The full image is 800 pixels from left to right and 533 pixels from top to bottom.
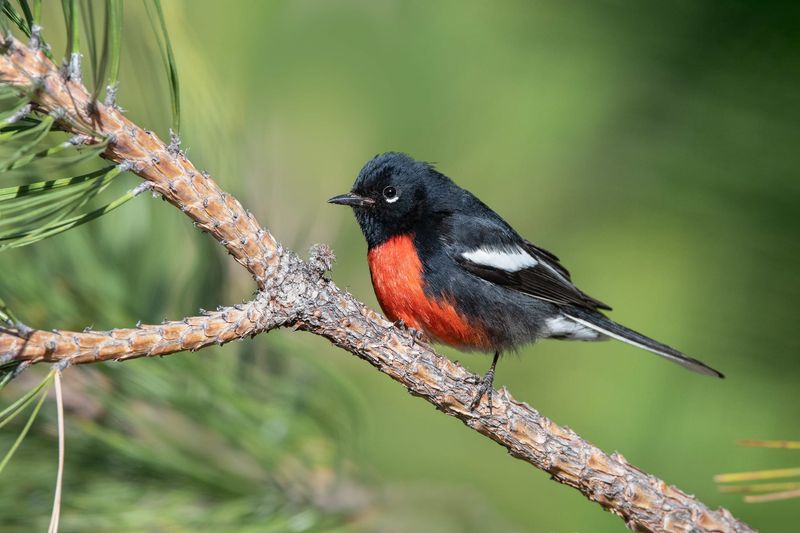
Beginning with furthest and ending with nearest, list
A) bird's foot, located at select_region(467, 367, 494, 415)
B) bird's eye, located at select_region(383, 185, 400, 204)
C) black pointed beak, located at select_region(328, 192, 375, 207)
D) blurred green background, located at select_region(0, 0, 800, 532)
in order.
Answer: bird's eye, located at select_region(383, 185, 400, 204) → black pointed beak, located at select_region(328, 192, 375, 207) → bird's foot, located at select_region(467, 367, 494, 415) → blurred green background, located at select_region(0, 0, 800, 532)

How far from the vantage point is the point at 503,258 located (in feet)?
10.6

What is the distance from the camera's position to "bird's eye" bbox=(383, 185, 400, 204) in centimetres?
325

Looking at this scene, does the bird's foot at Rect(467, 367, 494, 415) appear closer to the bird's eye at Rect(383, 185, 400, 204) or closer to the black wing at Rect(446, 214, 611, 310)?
the black wing at Rect(446, 214, 611, 310)

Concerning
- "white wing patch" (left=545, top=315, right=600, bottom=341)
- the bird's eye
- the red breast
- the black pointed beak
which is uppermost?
the bird's eye

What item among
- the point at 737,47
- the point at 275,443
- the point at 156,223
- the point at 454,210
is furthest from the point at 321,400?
the point at 454,210

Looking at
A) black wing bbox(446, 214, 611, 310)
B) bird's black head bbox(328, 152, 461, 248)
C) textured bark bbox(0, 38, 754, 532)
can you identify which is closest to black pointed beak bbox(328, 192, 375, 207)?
bird's black head bbox(328, 152, 461, 248)

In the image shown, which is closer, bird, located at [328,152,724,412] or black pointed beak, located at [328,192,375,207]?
bird, located at [328,152,724,412]

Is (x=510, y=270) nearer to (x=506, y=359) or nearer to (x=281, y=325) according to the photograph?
(x=506, y=359)

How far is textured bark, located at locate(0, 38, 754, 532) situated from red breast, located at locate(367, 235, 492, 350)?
43.2 inches

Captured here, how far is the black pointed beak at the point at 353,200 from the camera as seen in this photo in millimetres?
3123

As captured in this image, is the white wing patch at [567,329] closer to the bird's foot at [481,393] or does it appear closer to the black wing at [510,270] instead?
the black wing at [510,270]

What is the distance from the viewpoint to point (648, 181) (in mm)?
2146

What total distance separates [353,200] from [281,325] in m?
1.77

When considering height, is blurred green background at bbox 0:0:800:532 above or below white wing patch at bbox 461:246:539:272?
below
